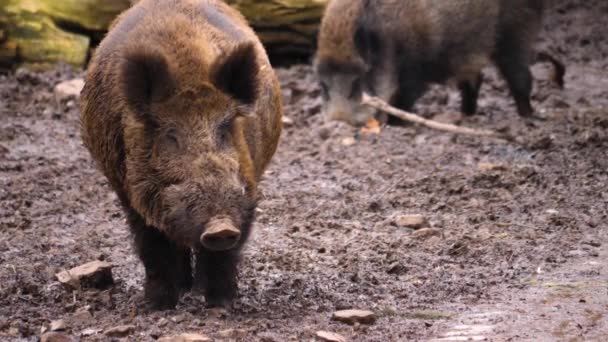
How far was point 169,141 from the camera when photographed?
4.46m

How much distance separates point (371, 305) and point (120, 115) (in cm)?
135

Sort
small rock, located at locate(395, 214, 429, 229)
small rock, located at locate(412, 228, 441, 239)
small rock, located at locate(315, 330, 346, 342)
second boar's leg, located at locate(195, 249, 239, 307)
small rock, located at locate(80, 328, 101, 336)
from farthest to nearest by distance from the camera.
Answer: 1. small rock, located at locate(395, 214, 429, 229)
2. small rock, located at locate(412, 228, 441, 239)
3. second boar's leg, located at locate(195, 249, 239, 307)
4. small rock, located at locate(80, 328, 101, 336)
5. small rock, located at locate(315, 330, 346, 342)

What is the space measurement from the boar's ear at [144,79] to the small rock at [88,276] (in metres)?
1.00

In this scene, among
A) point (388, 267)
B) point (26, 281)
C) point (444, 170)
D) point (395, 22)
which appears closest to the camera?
point (26, 281)

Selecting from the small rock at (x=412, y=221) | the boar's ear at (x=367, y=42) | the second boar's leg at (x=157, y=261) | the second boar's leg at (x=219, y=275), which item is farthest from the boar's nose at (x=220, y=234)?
the boar's ear at (x=367, y=42)

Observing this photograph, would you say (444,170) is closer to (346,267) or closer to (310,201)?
(310,201)

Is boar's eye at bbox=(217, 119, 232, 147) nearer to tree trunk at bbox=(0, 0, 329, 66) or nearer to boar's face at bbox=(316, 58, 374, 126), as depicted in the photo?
boar's face at bbox=(316, 58, 374, 126)

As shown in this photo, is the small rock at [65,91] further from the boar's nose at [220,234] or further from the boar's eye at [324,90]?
the boar's nose at [220,234]

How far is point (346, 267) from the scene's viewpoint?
5629mm

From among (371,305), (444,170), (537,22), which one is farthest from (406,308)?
(537,22)

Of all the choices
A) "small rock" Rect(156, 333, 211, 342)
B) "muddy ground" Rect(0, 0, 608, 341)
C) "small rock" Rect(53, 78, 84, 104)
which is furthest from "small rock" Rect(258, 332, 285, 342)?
"small rock" Rect(53, 78, 84, 104)

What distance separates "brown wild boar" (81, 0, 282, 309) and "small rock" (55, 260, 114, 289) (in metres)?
0.38

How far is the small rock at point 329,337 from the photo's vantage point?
4275 millimetres

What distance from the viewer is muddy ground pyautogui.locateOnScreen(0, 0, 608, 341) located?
15.4 feet
